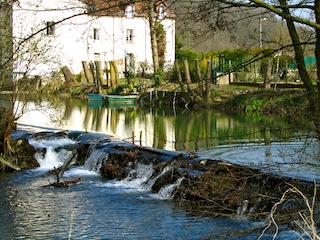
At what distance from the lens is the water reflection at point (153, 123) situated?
16047 mm

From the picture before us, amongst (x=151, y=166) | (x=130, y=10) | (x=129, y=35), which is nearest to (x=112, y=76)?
(x=129, y=35)

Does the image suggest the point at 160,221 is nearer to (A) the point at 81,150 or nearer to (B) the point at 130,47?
(A) the point at 81,150

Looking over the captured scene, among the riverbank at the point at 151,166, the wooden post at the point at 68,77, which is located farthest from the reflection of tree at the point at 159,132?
the wooden post at the point at 68,77

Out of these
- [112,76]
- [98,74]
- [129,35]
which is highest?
[129,35]

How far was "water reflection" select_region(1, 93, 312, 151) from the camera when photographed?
16.0m

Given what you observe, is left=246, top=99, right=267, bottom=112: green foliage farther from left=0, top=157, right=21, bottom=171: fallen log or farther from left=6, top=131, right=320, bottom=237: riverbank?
left=0, top=157, right=21, bottom=171: fallen log

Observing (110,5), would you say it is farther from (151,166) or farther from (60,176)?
(60,176)

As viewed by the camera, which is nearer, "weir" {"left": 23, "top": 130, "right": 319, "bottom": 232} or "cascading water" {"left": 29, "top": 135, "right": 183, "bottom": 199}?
"weir" {"left": 23, "top": 130, "right": 319, "bottom": 232}

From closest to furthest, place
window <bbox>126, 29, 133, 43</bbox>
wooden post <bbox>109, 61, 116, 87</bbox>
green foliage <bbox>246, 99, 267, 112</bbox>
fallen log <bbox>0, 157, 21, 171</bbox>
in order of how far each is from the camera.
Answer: fallen log <bbox>0, 157, 21, 171</bbox>, green foliage <bbox>246, 99, 267, 112</bbox>, wooden post <bbox>109, 61, 116, 87</bbox>, window <bbox>126, 29, 133, 43</bbox>

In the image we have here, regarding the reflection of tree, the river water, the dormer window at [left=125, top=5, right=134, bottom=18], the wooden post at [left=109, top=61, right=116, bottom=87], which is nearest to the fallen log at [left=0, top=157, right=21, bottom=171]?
the river water

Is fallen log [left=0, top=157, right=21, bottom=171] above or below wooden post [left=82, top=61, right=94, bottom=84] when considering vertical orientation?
below

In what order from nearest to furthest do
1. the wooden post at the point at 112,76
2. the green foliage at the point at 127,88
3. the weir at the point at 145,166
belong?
the weir at the point at 145,166
the green foliage at the point at 127,88
the wooden post at the point at 112,76

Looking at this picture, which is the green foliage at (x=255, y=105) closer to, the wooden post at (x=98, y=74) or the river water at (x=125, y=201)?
the river water at (x=125, y=201)

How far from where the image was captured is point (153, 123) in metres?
22.4
